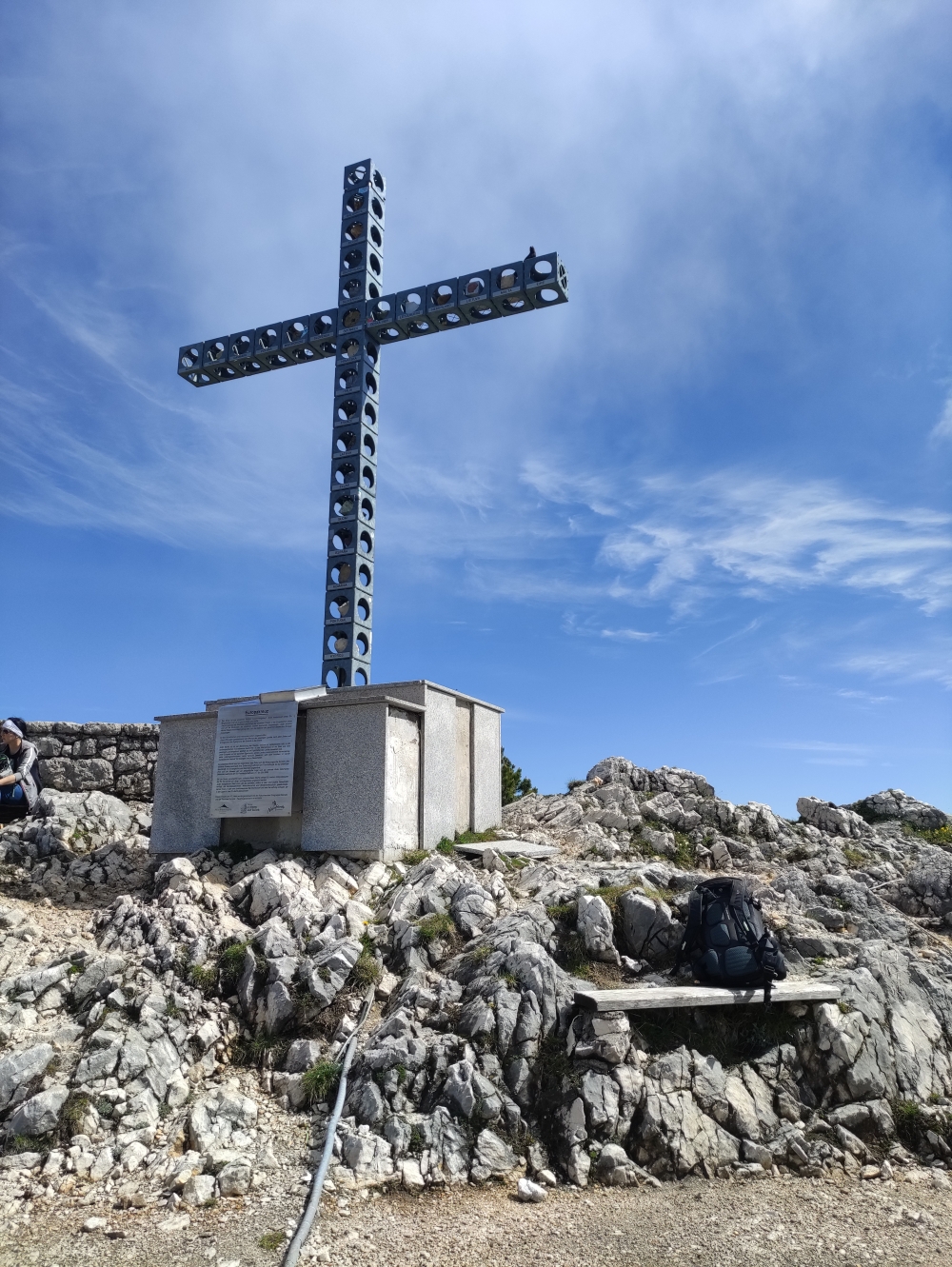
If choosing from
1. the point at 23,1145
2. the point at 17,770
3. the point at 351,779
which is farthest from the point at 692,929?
the point at 17,770

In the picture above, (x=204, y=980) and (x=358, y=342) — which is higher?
(x=358, y=342)

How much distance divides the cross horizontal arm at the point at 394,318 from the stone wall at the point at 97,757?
768 centimetres

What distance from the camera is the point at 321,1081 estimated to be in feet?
24.7

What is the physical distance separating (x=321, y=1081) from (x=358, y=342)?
13.1 meters

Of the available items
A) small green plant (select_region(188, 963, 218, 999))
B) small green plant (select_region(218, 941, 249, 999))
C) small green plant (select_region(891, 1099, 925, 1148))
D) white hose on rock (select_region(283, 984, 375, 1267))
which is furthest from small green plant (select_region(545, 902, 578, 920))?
small green plant (select_region(188, 963, 218, 999))

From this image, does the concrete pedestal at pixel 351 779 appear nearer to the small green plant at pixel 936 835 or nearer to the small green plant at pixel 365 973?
the small green plant at pixel 365 973

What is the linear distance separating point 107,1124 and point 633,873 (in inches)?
252

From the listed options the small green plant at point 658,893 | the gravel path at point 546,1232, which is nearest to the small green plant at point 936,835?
the small green plant at point 658,893

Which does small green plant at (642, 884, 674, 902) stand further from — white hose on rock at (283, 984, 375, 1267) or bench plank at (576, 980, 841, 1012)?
white hose on rock at (283, 984, 375, 1267)

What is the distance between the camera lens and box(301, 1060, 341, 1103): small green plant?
7480 millimetres

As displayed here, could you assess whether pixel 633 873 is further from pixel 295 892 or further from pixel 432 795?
pixel 295 892

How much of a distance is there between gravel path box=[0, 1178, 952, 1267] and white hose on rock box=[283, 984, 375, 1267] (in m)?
0.12

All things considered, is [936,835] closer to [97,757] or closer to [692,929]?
[692,929]

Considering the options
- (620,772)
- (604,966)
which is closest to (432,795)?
(604,966)
